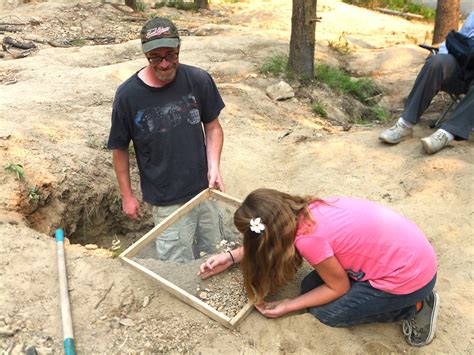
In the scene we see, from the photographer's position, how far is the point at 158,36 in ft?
8.55

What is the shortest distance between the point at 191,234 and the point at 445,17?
269 inches

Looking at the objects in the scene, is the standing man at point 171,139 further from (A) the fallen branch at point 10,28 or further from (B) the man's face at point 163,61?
(A) the fallen branch at point 10,28

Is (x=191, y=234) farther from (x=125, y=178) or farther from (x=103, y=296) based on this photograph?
(x=103, y=296)

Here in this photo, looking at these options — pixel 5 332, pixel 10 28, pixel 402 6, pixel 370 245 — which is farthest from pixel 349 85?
pixel 402 6

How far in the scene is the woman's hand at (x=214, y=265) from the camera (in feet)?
8.78

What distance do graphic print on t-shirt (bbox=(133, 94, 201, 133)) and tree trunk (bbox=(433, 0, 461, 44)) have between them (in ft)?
21.4

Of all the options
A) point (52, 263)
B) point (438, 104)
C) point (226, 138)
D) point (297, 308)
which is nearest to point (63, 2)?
point (226, 138)

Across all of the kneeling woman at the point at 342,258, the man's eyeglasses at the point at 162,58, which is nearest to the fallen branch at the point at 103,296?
the kneeling woman at the point at 342,258

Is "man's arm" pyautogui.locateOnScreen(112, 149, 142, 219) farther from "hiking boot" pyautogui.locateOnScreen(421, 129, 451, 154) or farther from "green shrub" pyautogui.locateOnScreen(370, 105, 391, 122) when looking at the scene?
"green shrub" pyautogui.locateOnScreen(370, 105, 391, 122)

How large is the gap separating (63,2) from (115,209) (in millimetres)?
9039

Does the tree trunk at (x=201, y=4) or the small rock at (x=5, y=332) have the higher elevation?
the tree trunk at (x=201, y=4)

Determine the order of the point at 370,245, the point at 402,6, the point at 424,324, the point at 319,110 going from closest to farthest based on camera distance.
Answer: the point at 370,245, the point at 424,324, the point at 319,110, the point at 402,6

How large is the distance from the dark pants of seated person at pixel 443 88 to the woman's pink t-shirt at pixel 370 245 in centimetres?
238

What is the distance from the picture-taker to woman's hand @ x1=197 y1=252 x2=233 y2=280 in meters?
2.68
